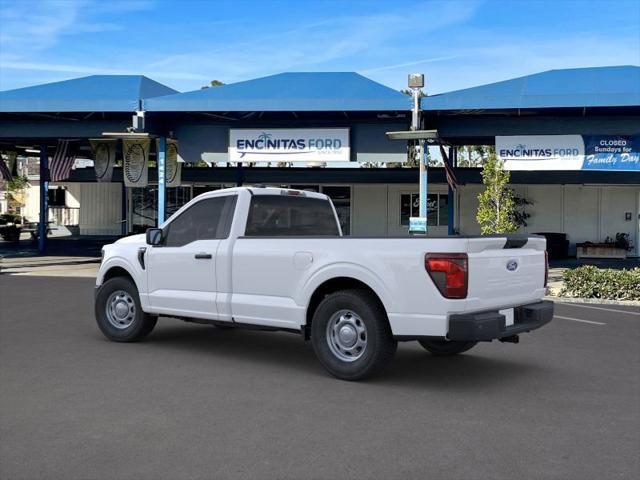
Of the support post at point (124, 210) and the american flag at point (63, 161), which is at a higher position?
the american flag at point (63, 161)

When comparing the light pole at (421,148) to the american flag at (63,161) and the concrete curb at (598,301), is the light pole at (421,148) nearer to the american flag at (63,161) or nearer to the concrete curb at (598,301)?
the concrete curb at (598,301)

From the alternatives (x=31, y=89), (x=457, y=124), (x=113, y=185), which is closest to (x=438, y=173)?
(x=457, y=124)

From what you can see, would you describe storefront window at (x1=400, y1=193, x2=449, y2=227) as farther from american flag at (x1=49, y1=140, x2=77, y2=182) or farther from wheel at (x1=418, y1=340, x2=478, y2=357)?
wheel at (x1=418, y1=340, x2=478, y2=357)

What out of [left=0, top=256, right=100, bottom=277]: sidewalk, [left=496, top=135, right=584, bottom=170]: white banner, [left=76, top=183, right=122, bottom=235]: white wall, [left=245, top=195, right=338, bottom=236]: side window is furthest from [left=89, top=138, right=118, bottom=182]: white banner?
[left=245, top=195, right=338, bottom=236]: side window

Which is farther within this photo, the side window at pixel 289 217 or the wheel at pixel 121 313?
the wheel at pixel 121 313

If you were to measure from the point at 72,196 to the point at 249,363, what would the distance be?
34.8 m

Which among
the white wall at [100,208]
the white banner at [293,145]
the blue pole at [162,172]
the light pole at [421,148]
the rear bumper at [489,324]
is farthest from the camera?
the white wall at [100,208]

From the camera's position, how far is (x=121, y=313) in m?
8.89

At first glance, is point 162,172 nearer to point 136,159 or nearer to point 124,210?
point 136,159

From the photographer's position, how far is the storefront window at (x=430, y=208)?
30.4 metres

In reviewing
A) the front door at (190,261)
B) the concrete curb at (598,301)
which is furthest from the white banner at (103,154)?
the front door at (190,261)

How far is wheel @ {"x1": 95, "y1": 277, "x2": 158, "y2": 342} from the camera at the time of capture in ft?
28.7

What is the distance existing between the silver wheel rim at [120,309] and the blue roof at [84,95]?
12631mm

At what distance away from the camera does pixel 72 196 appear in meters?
39.3
